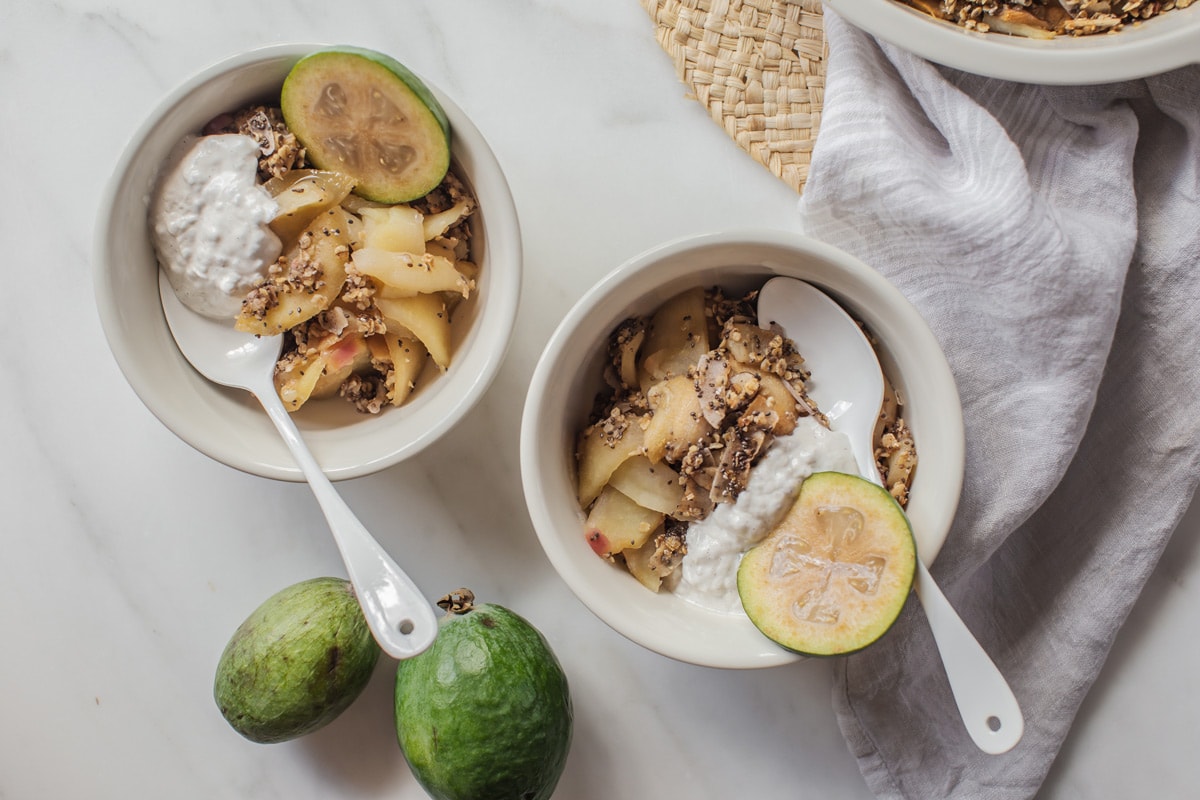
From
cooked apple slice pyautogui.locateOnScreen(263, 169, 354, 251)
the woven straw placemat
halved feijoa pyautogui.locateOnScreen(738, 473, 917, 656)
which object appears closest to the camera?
halved feijoa pyautogui.locateOnScreen(738, 473, 917, 656)

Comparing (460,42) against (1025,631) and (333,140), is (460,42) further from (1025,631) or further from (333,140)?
(1025,631)

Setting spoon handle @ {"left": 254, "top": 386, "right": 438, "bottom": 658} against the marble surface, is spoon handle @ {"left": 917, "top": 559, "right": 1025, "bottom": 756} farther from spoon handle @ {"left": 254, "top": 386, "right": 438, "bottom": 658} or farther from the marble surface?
spoon handle @ {"left": 254, "top": 386, "right": 438, "bottom": 658}

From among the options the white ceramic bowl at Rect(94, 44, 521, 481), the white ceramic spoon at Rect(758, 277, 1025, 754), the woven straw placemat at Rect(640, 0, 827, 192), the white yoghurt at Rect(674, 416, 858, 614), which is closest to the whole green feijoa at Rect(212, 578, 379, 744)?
the white ceramic bowl at Rect(94, 44, 521, 481)

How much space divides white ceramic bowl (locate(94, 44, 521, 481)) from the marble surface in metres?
0.19

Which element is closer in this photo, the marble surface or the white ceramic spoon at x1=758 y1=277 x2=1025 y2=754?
the white ceramic spoon at x1=758 y1=277 x2=1025 y2=754

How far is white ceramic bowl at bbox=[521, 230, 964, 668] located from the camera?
3.62 feet

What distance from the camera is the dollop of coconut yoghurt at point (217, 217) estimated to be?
1.16 metres

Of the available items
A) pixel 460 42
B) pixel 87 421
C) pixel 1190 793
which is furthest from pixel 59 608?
pixel 1190 793

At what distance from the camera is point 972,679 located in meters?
1.11

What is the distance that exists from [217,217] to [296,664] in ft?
1.97

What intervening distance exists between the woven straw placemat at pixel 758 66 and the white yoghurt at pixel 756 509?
1.38 feet

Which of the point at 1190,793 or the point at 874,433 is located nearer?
the point at 874,433

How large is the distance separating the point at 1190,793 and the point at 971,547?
1.81ft

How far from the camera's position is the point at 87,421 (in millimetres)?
1464
